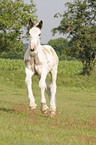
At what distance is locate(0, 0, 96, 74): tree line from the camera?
3903cm

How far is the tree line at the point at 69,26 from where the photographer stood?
39031 mm

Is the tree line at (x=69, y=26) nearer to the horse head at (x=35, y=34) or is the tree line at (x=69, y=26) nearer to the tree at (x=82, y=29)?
the tree at (x=82, y=29)

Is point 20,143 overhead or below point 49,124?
overhead

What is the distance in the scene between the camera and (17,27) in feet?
127

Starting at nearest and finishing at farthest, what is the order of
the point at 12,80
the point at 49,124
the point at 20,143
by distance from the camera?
the point at 20,143 < the point at 49,124 < the point at 12,80

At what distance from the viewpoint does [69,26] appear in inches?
1572

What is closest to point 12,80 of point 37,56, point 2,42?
point 2,42

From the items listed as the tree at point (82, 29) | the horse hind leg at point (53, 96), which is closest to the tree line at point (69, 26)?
the tree at point (82, 29)

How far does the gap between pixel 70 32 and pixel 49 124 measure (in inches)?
1291

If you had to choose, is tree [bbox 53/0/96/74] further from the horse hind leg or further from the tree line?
the horse hind leg

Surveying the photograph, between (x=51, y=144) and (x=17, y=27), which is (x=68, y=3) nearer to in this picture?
(x=17, y=27)

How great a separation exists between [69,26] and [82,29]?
178cm

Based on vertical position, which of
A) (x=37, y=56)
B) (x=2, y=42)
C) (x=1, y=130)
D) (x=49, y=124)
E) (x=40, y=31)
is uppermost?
(x=40, y=31)

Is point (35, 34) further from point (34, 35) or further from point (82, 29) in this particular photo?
point (82, 29)
